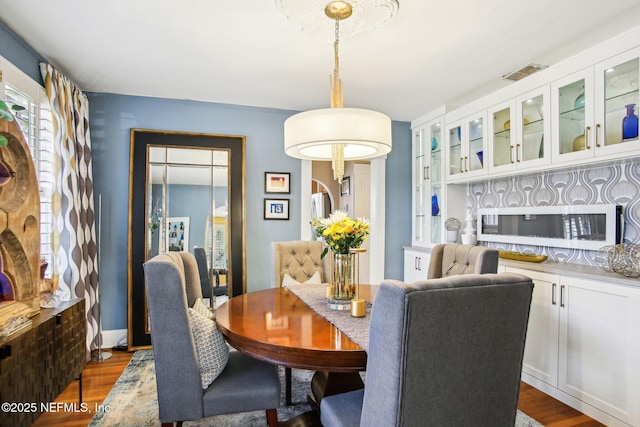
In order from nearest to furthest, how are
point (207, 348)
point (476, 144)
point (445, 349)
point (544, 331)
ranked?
1. point (445, 349)
2. point (207, 348)
3. point (544, 331)
4. point (476, 144)

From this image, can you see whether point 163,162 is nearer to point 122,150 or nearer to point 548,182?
point 122,150

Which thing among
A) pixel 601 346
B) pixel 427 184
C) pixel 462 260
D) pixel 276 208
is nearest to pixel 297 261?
pixel 276 208

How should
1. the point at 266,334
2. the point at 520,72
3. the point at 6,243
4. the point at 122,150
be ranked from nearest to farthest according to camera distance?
the point at 266,334 → the point at 6,243 → the point at 520,72 → the point at 122,150

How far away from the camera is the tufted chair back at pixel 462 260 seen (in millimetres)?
2219

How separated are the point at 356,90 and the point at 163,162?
200 centimetres

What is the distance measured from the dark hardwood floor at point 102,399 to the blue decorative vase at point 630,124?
5.74ft

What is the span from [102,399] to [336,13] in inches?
113

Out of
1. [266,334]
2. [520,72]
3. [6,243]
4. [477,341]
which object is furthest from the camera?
[520,72]

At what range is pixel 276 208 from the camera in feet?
12.6

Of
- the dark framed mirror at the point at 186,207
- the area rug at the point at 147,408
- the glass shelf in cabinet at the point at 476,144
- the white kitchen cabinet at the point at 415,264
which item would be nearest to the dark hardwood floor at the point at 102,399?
the area rug at the point at 147,408

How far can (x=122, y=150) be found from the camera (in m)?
3.45

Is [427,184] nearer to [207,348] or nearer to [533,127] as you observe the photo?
[533,127]

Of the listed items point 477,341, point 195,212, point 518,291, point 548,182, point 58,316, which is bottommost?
point 58,316

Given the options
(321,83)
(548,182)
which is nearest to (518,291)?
(548,182)
